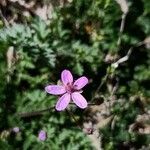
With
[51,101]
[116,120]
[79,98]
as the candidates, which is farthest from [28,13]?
[79,98]

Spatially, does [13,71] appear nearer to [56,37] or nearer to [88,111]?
[56,37]

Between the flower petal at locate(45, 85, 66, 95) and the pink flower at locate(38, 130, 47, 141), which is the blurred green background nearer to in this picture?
the pink flower at locate(38, 130, 47, 141)

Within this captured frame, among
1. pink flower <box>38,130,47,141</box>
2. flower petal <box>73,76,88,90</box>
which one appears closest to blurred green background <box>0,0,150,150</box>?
pink flower <box>38,130,47,141</box>

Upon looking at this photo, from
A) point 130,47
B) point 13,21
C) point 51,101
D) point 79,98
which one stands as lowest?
point 79,98

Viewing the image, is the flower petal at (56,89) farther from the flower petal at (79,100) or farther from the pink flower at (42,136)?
the pink flower at (42,136)

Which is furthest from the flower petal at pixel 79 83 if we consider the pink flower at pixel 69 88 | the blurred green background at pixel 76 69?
the blurred green background at pixel 76 69
